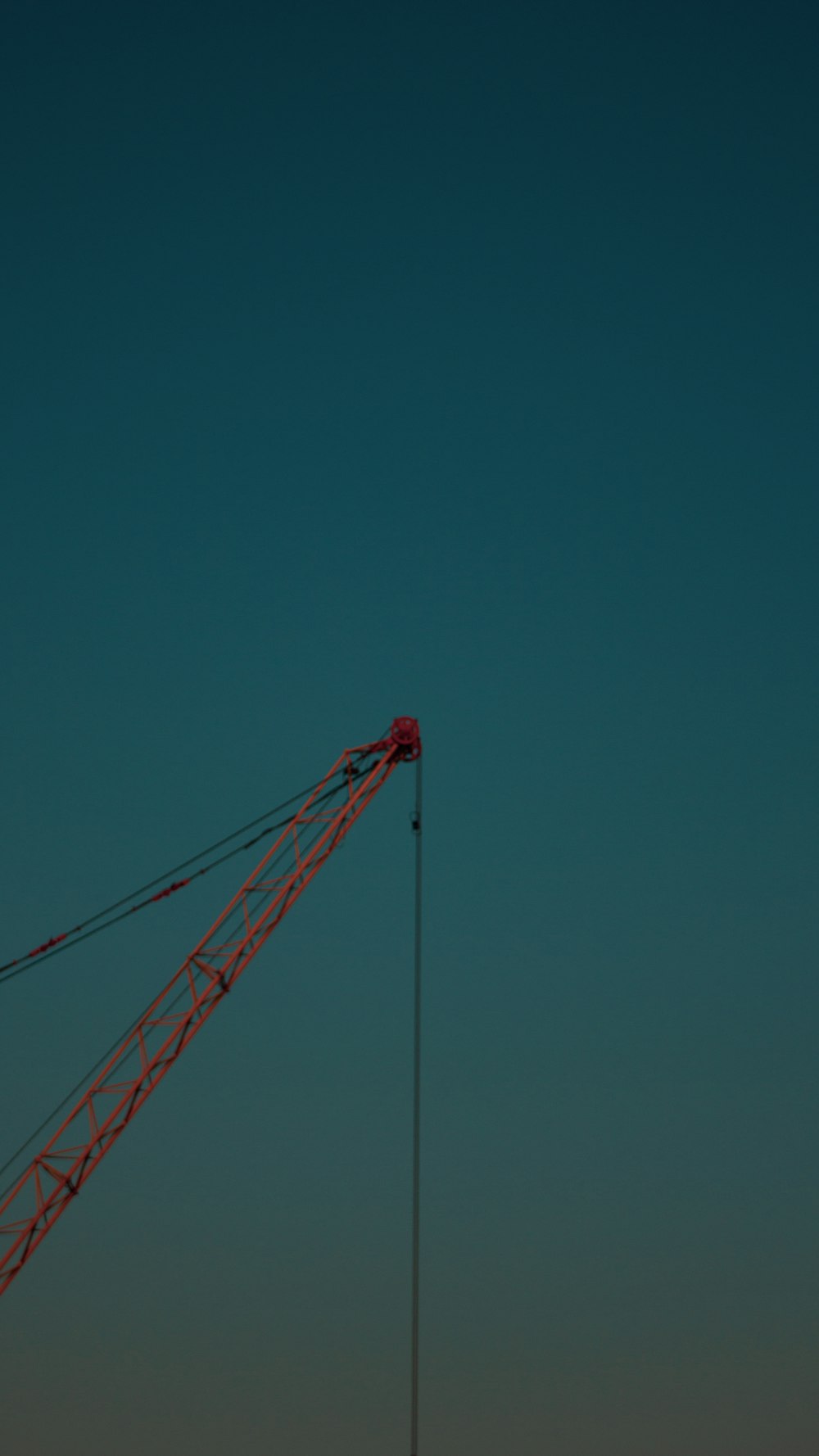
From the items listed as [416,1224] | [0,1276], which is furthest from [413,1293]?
[0,1276]

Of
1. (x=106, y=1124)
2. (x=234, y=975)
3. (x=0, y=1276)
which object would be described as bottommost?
(x=0, y=1276)

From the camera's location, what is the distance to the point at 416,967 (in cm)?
9131

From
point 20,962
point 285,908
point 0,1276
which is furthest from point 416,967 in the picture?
point 0,1276

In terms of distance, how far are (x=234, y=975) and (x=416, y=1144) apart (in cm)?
1338

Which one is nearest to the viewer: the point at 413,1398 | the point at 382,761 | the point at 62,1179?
the point at 413,1398

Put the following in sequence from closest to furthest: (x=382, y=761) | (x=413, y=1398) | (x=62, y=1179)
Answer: (x=413, y=1398) → (x=62, y=1179) → (x=382, y=761)

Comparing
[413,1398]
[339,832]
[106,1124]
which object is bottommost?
[413,1398]

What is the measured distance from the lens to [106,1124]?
87.6 m

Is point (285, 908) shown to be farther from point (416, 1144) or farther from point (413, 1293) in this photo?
point (413, 1293)

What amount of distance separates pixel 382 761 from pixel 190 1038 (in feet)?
→ 60.6

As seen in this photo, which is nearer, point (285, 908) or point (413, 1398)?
point (413, 1398)

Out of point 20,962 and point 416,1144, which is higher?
point 20,962

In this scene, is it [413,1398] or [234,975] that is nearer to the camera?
[413,1398]

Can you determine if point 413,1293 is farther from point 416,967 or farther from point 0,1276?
point 0,1276
